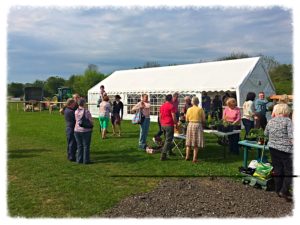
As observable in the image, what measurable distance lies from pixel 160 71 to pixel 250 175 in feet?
48.5

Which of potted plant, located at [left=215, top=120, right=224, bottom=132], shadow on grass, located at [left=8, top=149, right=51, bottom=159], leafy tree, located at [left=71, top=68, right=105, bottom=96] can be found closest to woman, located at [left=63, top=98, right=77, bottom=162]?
shadow on grass, located at [left=8, top=149, right=51, bottom=159]

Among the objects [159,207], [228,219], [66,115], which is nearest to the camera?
[228,219]

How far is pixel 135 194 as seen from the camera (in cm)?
487

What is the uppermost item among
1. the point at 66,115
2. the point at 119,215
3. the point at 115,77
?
the point at 115,77

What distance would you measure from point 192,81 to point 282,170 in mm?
11571

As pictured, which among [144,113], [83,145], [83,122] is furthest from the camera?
[144,113]

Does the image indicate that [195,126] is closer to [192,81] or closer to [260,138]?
[260,138]

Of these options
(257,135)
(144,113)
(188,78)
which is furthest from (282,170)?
(188,78)

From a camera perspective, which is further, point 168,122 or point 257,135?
point 168,122

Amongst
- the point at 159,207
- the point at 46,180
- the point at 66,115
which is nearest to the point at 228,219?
the point at 159,207

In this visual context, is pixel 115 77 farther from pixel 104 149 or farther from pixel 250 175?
pixel 250 175

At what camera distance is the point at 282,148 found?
4.78 m

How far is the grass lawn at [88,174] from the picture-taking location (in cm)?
443

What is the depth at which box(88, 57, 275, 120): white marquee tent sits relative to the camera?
14.4m
